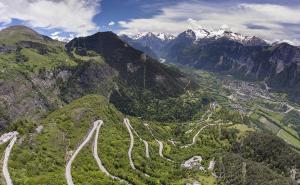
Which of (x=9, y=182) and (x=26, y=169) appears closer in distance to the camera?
(x=9, y=182)

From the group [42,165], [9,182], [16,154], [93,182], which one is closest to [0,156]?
[16,154]

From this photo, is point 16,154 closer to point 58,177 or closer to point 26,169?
point 26,169

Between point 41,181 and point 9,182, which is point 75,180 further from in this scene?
point 9,182

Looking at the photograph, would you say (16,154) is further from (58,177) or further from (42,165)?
(58,177)

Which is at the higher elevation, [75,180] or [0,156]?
[0,156]

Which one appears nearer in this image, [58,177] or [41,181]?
[41,181]

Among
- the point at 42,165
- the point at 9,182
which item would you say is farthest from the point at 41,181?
the point at 42,165

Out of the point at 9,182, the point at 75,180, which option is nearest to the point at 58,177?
the point at 75,180
